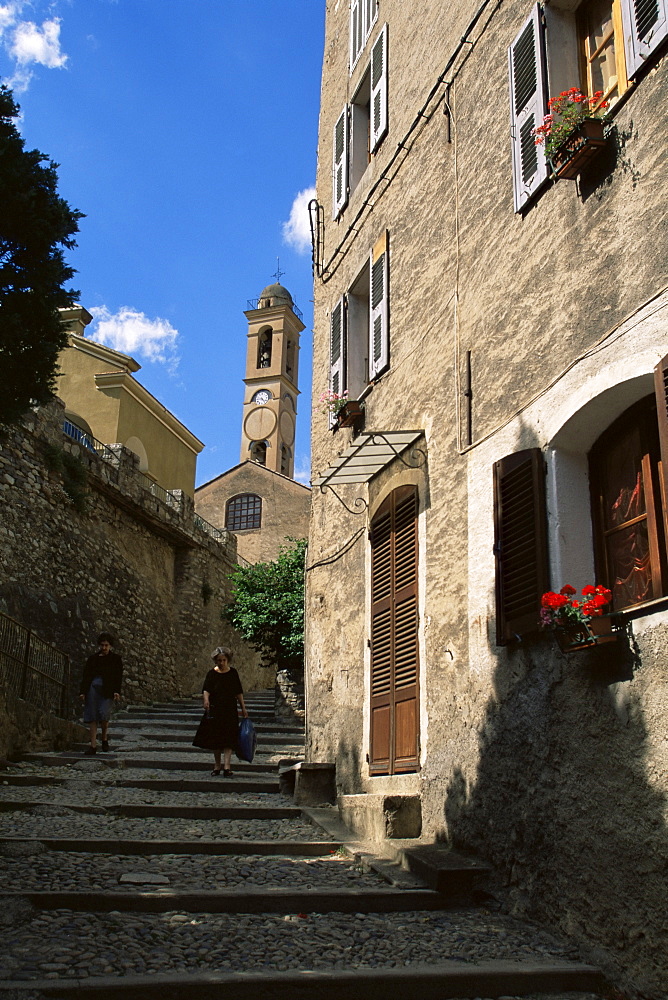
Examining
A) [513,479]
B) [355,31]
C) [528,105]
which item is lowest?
[513,479]

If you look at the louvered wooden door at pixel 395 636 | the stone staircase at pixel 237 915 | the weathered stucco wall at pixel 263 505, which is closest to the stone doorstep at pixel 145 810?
the stone staircase at pixel 237 915

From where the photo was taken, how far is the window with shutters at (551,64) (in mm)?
5582

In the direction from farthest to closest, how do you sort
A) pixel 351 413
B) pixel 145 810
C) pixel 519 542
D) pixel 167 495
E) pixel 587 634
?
pixel 167 495 → pixel 351 413 → pixel 145 810 → pixel 519 542 → pixel 587 634

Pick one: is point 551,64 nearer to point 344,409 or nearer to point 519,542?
point 519,542

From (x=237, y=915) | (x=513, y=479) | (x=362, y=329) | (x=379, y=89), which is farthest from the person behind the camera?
(x=362, y=329)

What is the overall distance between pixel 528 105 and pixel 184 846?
561 cm

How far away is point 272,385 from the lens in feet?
179

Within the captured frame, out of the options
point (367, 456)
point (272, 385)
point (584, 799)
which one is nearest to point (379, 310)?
point (367, 456)

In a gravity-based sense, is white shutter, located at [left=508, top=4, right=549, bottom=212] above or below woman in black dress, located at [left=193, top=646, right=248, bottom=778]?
above

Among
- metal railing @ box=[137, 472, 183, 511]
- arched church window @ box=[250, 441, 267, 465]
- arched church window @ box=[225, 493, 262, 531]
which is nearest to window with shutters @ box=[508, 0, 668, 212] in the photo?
metal railing @ box=[137, 472, 183, 511]

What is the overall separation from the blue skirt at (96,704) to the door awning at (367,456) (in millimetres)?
4294

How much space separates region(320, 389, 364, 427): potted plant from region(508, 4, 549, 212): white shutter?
11.5ft

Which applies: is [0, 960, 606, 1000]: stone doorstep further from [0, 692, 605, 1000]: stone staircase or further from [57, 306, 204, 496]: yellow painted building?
[57, 306, 204, 496]: yellow painted building

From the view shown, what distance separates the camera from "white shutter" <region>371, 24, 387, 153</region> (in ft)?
31.7
